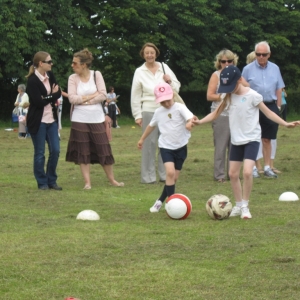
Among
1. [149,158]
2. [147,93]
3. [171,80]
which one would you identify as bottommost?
[149,158]

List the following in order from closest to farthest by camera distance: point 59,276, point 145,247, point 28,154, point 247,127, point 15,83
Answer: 1. point 59,276
2. point 145,247
3. point 247,127
4. point 28,154
5. point 15,83

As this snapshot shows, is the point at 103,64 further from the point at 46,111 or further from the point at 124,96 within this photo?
the point at 46,111

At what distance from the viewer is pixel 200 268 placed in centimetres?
675

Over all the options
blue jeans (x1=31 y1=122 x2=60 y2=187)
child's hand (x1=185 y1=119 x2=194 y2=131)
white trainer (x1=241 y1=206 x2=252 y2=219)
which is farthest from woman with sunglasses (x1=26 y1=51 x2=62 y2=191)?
white trainer (x1=241 y1=206 x2=252 y2=219)

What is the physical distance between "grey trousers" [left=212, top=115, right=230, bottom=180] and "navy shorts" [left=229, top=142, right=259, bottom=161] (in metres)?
4.17

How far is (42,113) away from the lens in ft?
41.9

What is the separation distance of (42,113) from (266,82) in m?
3.87

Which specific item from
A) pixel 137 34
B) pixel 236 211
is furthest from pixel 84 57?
pixel 137 34

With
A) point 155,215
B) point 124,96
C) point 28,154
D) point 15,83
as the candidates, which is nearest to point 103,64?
point 124,96

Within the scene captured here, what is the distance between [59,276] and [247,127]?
375 cm

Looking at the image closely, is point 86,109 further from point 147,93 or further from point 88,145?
point 147,93

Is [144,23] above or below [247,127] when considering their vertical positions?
below

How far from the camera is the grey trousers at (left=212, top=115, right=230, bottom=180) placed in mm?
13923

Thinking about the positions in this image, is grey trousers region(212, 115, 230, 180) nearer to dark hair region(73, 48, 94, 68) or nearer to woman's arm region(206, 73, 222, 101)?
woman's arm region(206, 73, 222, 101)
